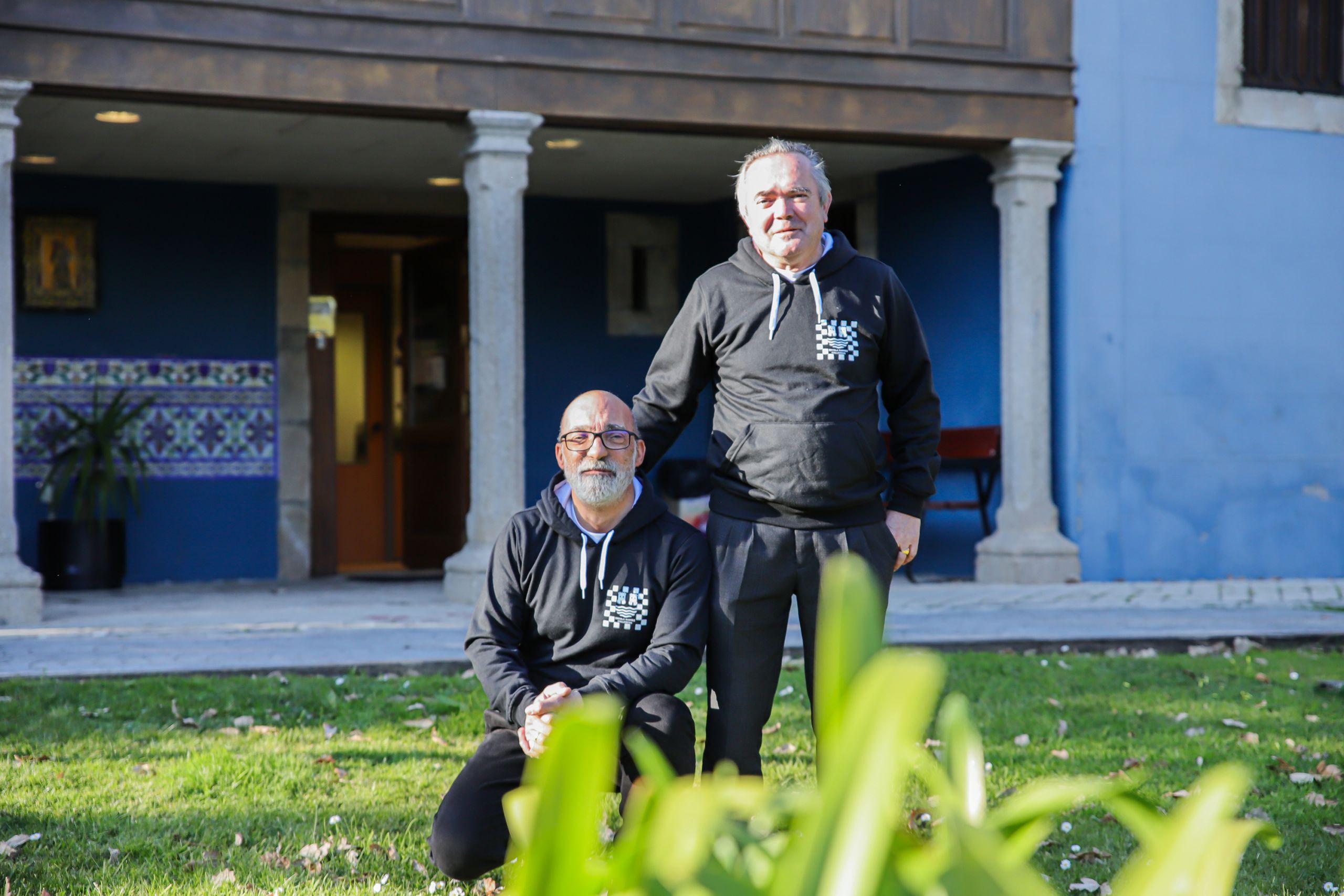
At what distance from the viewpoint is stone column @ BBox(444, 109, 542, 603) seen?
27.5 ft

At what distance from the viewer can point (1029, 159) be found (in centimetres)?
948

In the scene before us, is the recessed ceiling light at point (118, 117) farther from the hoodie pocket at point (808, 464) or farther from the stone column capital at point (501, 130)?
the hoodie pocket at point (808, 464)

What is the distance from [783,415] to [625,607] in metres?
0.57

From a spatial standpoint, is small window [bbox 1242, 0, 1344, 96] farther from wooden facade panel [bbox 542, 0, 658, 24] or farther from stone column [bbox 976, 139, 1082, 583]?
wooden facade panel [bbox 542, 0, 658, 24]

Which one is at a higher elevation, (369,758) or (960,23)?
(960,23)

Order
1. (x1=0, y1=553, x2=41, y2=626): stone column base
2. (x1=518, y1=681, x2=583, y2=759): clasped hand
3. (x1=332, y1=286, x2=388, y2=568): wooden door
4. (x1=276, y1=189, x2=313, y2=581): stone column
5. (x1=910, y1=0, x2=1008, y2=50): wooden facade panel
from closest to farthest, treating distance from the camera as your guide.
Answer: (x1=518, y1=681, x2=583, y2=759): clasped hand → (x1=0, y1=553, x2=41, y2=626): stone column base → (x1=910, y1=0, x2=1008, y2=50): wooden facade panel → (x1=276, y1=189, x2=313, y2=581): stone column → (x1=332, y1=286, x2=388, y2=568): wooden door

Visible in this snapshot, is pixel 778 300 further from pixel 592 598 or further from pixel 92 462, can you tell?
pixel 92 462

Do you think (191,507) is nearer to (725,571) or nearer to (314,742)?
→ (314,742)

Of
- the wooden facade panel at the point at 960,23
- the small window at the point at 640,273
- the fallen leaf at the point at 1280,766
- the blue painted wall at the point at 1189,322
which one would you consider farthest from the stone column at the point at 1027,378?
the fallen leaf at the point at 1280,766

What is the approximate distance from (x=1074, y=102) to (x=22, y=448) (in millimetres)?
7577

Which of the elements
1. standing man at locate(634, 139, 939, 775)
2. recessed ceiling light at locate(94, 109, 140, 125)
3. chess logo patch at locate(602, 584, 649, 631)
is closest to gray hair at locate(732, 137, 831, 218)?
standing man at locate(634, 139, 939, 775)

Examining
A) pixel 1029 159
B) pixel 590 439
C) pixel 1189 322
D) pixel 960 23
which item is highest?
pixel 960 23

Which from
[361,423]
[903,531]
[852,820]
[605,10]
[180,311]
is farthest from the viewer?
[361,423]

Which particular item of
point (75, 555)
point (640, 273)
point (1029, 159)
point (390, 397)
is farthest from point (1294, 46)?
point (75, 555)
